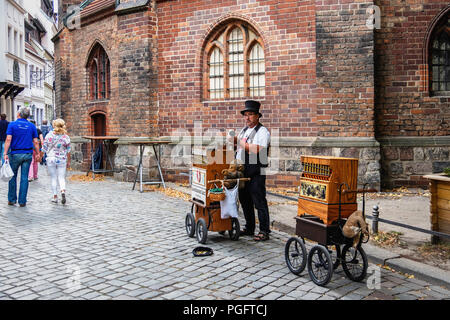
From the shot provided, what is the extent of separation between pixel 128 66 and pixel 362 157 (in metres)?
7.35

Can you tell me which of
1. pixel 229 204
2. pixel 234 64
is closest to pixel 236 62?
pixel 234 64

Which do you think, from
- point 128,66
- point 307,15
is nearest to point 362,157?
point 307,15

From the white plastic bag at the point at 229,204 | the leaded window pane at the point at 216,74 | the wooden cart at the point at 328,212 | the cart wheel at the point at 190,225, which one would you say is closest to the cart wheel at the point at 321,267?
the wooden cart at the point at 328,212

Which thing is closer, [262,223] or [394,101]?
[262,223]

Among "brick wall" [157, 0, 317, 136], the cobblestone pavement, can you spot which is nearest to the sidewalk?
the cobblestone pavement

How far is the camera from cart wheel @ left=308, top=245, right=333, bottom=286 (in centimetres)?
470

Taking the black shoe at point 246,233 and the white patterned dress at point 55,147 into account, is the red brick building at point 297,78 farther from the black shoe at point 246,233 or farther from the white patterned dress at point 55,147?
the black shoe at point 246,233

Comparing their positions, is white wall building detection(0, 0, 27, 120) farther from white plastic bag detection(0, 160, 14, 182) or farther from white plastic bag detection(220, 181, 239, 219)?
white plastic bag detection(220, 181, 239, 219)

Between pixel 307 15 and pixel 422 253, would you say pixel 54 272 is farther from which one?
pixel 307 15

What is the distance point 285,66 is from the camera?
38.7ft

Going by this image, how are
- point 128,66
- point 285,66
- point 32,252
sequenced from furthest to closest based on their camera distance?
point 128,66 < point 285,66 < point 32,252

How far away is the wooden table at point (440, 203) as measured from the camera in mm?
5836

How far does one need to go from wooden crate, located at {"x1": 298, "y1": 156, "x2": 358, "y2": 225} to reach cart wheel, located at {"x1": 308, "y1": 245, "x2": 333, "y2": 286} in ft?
1.05
